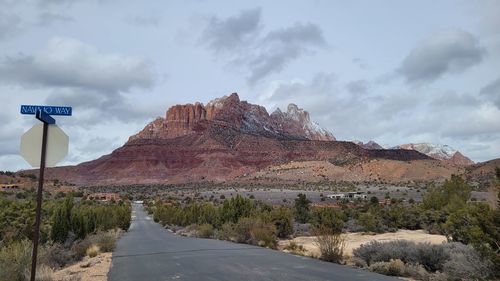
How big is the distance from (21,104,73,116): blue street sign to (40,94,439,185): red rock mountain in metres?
128

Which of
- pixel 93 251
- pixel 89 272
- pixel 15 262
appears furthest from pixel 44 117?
pixel 93 251

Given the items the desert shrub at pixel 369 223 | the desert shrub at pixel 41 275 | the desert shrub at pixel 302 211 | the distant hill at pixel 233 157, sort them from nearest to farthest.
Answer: the desert shrub at pixel 41 275 < the desert shrub at pixel 369 223 < the desert shrub at pixel 302 211 < the distant hill at pixel 233 157

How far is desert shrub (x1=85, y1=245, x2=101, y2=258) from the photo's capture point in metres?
25.3

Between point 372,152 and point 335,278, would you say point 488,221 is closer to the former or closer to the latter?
point 335,278

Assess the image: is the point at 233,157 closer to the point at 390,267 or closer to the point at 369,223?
A: the point at 369,223

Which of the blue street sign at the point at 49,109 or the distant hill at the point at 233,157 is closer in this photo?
the blue street sign at the point at 49,109

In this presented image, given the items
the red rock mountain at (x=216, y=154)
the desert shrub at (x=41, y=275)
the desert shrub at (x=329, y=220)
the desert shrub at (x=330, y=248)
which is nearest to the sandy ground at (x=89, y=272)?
the desert shrub at (x=41, y=275)

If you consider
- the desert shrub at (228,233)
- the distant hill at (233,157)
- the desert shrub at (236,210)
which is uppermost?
the distant hill at (233,157)

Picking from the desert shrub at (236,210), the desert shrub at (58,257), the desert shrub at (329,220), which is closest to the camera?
the desert shrub at (58,257)

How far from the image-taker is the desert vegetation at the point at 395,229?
42.0 feet

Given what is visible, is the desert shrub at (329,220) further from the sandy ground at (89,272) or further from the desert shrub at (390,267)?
the sandy ground at (89,272)

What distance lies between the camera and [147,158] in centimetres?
17038

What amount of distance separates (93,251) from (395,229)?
886 inches

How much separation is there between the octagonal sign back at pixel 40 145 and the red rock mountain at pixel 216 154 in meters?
128
